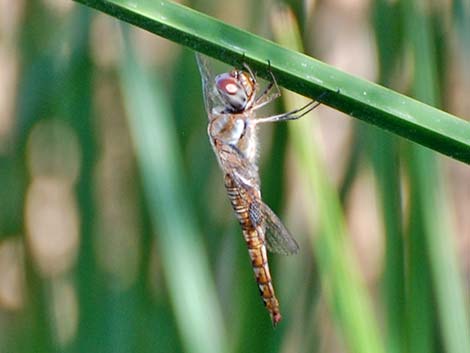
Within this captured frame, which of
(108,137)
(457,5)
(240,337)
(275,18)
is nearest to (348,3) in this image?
(457,5)

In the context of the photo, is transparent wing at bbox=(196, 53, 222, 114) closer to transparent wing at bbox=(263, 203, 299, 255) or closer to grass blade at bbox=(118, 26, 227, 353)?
grass blade at bbox=(118, 26, 227, 353)

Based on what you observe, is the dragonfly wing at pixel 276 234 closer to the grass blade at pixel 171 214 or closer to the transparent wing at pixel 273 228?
the transparent wing at pixel 273 228

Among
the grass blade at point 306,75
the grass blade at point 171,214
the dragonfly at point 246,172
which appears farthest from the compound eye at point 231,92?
the grass blade at point 306,75

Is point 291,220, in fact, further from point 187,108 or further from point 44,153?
point 44,153

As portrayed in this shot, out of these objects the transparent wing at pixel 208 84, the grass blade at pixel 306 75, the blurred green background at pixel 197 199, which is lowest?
the blurred green background at pixel 197 199

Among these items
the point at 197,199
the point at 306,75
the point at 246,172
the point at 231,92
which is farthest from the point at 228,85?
the point at 306,75

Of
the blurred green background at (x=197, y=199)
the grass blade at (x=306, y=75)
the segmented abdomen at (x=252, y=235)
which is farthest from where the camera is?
the segmented abdomen at (x=252, y=235)

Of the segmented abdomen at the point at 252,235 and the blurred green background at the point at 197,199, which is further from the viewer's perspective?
the segmented abdomen at the point at 252,235

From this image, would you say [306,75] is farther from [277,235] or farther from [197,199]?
[197,199]
